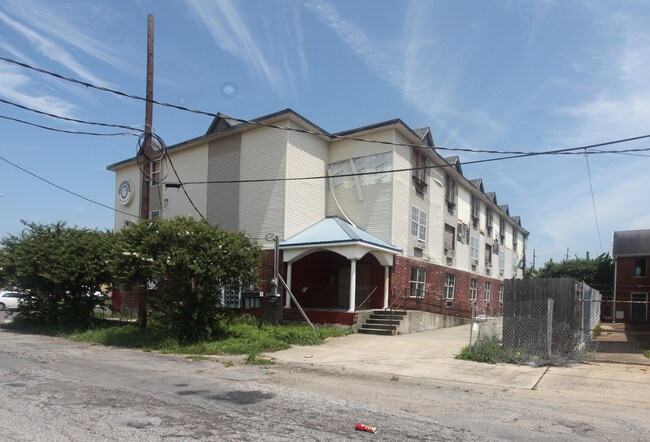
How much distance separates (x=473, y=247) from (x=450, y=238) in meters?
4.74

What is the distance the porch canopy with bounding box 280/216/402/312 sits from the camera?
19328 millimetres

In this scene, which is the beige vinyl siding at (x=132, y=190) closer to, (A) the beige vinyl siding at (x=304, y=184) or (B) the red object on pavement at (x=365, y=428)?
(A) the beige vinyl siding at (x=304, y=184)

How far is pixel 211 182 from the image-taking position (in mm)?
24797

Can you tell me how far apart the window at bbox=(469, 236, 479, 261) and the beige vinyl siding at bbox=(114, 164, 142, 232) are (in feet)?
65.7

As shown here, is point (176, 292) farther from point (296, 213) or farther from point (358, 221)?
point (358, 221)

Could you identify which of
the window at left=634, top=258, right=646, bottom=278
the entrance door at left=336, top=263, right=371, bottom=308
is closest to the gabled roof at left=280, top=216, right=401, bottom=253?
the entrance door at left=336, top=263, right=371, bottom=308

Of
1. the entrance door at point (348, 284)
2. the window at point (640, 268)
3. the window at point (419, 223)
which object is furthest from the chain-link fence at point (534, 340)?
the window at point (640, 268)

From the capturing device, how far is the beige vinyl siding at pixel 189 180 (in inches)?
1003

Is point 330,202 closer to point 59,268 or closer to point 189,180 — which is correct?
point 189,180

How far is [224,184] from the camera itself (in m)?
24.4

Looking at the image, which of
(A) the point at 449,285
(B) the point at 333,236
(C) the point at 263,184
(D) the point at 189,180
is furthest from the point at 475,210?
(D) the point at 189,180

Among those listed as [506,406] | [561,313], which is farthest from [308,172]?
[506,406]

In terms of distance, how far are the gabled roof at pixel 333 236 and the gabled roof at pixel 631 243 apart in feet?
72.9

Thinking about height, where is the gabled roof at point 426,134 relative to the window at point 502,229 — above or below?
above
